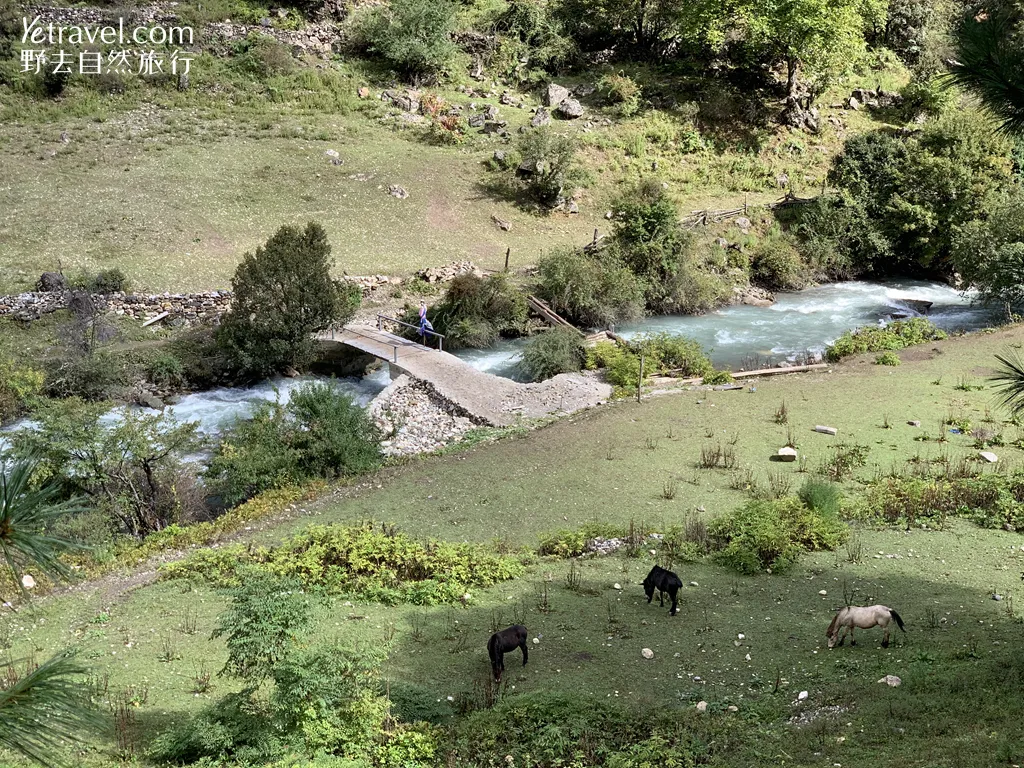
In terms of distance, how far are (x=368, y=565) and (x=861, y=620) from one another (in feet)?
22.4

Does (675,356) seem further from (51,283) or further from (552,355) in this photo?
(51,283)

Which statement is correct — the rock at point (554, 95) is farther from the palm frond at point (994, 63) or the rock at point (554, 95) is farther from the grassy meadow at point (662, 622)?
the palm frond at point (994, 63)

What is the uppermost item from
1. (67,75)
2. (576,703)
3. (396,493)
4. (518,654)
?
(67,75)

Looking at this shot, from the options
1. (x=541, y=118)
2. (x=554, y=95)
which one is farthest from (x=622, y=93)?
(x=541, y=118)

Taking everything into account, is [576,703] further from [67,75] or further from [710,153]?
[67,75]

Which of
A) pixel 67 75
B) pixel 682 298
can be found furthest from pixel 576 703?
pixel 67 75

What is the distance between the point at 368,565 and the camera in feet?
42.1

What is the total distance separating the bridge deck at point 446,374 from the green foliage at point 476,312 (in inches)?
80.1

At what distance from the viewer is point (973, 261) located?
3073 centimetres

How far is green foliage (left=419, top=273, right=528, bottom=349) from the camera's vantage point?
28.3 meters

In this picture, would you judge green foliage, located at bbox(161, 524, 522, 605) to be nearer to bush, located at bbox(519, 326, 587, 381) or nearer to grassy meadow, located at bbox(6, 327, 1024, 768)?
grassy meadow, located at bbox(6, 327, 1024, 768)

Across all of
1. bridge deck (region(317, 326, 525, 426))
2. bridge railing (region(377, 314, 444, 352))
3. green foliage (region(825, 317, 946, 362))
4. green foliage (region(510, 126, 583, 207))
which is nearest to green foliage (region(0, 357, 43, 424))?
bridge deck (region(317, 326, 525, 426))

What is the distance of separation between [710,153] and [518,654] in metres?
37.0

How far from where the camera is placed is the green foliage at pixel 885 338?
2572 centimetres
